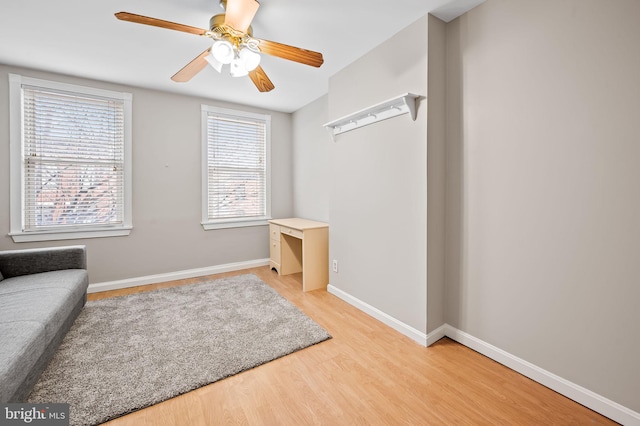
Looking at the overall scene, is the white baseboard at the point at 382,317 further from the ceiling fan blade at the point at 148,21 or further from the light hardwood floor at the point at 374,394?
the ceiling fan blade at the point at 148,21

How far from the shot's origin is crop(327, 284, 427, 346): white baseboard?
2.18 meters

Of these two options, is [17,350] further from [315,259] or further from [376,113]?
[376,113]

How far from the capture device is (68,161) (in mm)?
3107

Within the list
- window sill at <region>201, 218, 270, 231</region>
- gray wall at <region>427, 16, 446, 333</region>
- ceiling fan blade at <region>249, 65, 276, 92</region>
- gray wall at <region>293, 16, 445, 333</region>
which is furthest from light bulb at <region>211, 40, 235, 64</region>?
window sill at <region>201, 218, 270, 231</region>

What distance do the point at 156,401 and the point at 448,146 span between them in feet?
8.34

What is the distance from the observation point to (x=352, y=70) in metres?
2.82

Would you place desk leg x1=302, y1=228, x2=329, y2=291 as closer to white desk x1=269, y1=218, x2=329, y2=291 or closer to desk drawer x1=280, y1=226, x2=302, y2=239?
white desk x1=269, y1=218, x2=329, y2=291

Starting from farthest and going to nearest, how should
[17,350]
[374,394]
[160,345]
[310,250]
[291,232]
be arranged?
[291,232] → [310,250] → [160,345] → [374,394] → [17,350]

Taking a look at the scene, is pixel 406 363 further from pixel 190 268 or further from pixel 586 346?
pixel 190 268

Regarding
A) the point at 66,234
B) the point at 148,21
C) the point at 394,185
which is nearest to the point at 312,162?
the point at 394,185

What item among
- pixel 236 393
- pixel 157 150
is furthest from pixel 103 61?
pixel 236 393

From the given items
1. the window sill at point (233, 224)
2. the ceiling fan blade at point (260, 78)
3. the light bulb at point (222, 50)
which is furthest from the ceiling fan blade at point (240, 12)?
the window sill at point (233, 224)

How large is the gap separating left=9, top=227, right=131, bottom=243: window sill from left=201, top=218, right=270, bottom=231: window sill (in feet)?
3.02

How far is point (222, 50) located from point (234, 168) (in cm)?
247
